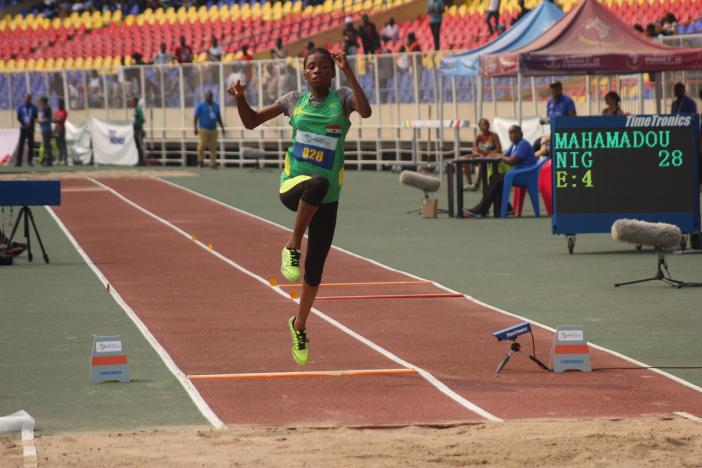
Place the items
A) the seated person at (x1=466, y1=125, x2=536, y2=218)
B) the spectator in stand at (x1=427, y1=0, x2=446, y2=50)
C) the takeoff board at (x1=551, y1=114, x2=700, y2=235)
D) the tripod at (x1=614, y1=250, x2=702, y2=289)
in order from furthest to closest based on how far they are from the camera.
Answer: the spectator in stand at (x1=427, y1=0, x2=446, y2=50)
the seated person at (x1=466, y1=125, x2=536, y2=218)
the takeoff board at (x1=551, y1=114, x2=700, y2=235)
the tripod at (x1=614, y1=250, x2=702, y2=289)

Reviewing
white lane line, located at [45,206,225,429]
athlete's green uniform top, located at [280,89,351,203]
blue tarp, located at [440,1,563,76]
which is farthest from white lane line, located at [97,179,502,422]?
blue tarp, located at [440,1,563,76]

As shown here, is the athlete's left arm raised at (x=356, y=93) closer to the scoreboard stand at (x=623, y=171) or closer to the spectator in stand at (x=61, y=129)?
the scoreboard stand at (x=623, y=171)

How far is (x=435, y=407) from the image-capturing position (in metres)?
8.67

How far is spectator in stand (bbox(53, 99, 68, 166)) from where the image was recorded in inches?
1689

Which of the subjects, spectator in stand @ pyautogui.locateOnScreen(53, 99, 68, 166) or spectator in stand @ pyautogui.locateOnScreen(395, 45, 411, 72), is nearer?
spectator in stand @ pyautogui.locateOnScreen(395, 45, 411, 72)

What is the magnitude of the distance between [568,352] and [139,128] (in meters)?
32.7

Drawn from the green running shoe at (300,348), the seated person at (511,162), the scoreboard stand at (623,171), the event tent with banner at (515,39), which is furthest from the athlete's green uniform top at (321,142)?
the event tent with banner at (515,39)

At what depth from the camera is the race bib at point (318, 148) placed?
9.32m

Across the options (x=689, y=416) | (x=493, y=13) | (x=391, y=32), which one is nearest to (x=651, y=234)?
(x=689, y=416)

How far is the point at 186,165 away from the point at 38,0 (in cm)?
2145

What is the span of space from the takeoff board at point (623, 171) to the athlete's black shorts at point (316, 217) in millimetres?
8491

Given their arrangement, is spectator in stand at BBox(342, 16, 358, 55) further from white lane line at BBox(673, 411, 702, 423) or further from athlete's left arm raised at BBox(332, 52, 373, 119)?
white lane line at BBox(673, 411, 702, 423)

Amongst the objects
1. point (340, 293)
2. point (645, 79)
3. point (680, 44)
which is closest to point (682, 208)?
point (340, 293)

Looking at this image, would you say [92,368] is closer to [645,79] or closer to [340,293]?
[340,293]
